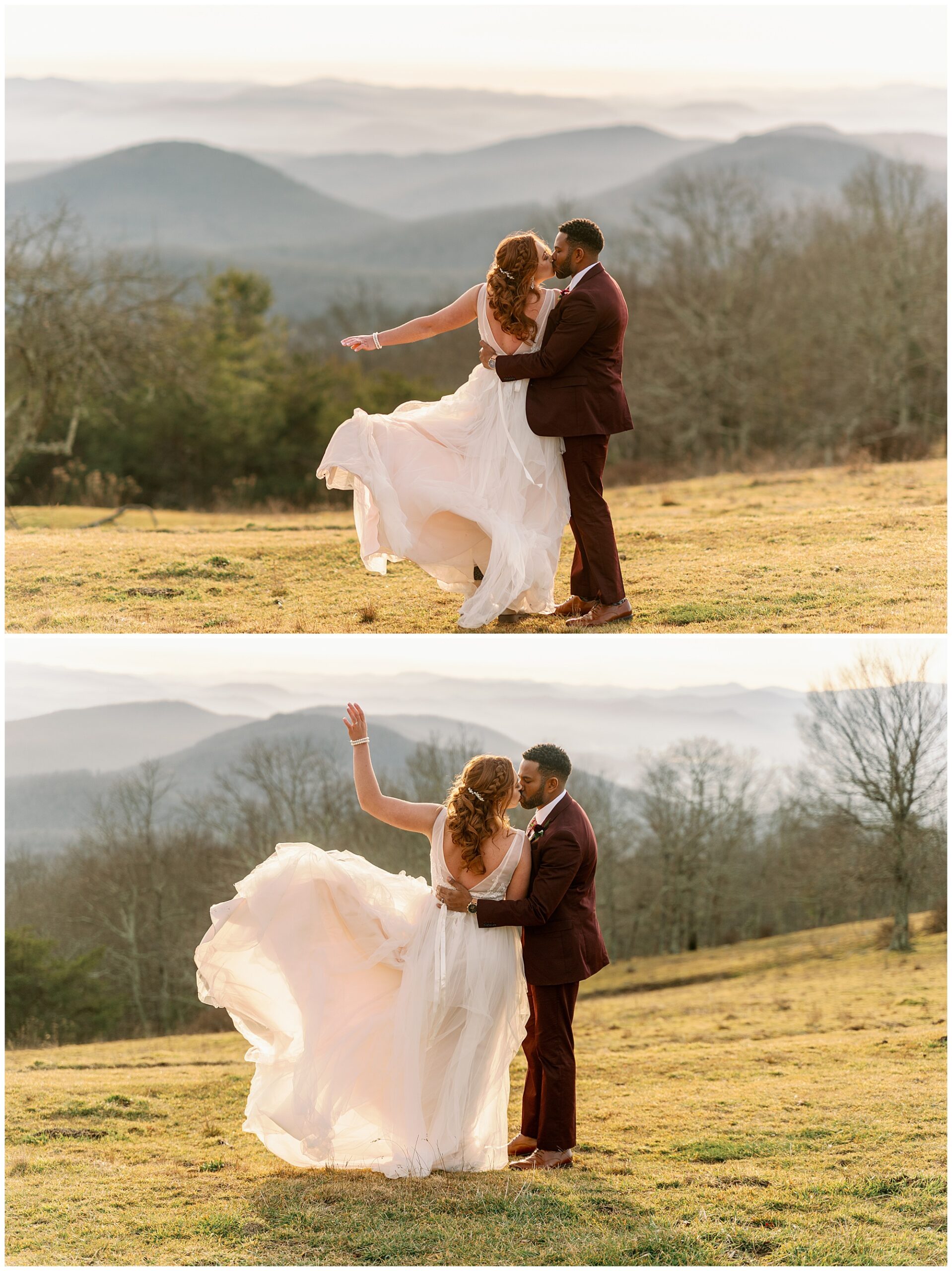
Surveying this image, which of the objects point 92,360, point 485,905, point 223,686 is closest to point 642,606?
point 485,905

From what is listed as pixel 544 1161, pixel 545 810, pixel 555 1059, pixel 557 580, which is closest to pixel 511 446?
pixel 557 580

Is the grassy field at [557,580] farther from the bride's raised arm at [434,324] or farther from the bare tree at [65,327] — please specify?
the bare tree at [65,327]

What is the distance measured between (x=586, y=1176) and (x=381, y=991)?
67.0 inches

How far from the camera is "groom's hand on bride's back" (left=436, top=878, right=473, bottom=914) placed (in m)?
6.88

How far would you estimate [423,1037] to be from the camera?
22.6 ft

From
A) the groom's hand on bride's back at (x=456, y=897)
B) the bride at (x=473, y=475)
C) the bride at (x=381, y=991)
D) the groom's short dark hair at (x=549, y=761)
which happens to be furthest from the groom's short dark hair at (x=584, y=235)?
the groom's hand on bride's back at (x=456, y=897)

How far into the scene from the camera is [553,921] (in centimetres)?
687

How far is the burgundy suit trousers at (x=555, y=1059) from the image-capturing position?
6957 mm

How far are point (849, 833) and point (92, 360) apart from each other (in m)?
25.0

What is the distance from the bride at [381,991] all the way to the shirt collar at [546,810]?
0.14 metres

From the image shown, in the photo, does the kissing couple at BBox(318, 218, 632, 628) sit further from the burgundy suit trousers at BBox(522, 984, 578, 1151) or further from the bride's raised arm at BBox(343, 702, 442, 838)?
the burgundy suit trousers at BBox(522, 984, 578, 1151)

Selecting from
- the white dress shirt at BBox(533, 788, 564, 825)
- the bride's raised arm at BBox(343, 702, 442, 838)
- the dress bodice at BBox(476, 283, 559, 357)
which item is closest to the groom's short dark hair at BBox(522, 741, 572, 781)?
the white dress shirt at BBox(533, 788, 564, 825)

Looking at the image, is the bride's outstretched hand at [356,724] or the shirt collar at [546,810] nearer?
the bride's outstretched hand at [356,724]

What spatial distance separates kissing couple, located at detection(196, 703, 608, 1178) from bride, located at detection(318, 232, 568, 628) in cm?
192
